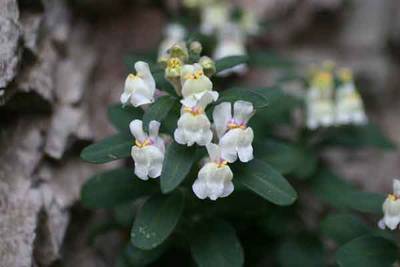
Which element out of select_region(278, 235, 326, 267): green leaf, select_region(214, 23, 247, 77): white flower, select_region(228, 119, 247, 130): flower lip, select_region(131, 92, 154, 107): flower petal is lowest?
select_region(278, 235, 326, 267): green leaf

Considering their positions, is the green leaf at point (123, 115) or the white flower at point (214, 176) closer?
the white flower at point (214, 176)

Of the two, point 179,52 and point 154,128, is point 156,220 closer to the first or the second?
point 154,128

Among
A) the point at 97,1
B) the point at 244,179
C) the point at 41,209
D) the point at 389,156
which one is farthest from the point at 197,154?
the point at 389,156

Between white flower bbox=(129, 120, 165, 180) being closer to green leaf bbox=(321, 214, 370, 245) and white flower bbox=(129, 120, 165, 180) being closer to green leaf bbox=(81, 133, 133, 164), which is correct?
green leaf bbox=(81, 133, 133, 164)

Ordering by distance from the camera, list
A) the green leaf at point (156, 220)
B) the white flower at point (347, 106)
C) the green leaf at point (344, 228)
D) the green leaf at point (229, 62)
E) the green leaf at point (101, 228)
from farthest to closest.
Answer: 1. the white flower at point (347, 106)
2. the green leaf at point (101, 228)
3. the green leaf at point (344, 228)
4. the green leaf at point (229, 62)
5. the green leaf at point (156, 220)

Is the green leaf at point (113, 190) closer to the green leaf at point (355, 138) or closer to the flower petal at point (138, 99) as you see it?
the flower petal at point (138, 99)

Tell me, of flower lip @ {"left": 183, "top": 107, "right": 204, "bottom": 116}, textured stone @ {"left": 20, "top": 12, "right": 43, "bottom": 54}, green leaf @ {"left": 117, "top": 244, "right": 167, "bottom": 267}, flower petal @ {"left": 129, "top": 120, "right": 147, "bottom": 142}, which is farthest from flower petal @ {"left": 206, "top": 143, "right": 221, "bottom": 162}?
textured stone @ {"left": 20, "top": 12, "right": 43, "bottom": 54}

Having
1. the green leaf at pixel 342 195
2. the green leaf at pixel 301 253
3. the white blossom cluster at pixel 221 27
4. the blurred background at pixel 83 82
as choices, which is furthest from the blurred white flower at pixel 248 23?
the green leaf at pixel 301 253
